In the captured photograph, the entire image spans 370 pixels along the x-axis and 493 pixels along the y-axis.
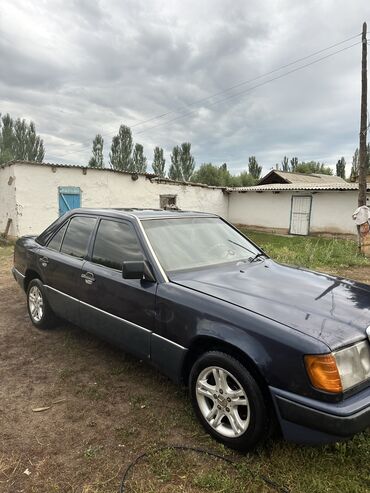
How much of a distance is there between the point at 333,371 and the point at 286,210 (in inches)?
784

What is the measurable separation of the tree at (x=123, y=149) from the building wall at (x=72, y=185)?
842 inches

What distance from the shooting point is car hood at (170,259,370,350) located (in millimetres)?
2182

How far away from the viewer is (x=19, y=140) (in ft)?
124

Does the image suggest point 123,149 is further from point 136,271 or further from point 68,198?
point 136,271

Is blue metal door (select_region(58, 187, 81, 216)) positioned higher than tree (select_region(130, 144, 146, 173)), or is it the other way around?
tree (select_region(130, 144, 146, 173))

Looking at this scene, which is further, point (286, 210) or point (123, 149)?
point (123, 149)

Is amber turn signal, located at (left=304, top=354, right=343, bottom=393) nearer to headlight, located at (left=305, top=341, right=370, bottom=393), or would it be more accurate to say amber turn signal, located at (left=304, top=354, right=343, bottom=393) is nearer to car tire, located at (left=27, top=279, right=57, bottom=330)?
headlight, located at (left=305, top=341, right=370, bottom=393)

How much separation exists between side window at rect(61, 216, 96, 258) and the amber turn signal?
2506 mm

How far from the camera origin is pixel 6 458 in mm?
2342

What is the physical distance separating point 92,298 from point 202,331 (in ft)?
4.64

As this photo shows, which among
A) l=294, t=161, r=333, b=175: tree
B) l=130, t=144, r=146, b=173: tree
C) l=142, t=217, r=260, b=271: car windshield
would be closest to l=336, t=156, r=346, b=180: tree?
l=294, t=161, r=333, b=175: tree

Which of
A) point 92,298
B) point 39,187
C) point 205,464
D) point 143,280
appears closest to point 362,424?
point 205,464

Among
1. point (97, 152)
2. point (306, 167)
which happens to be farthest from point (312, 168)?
point (97, 152)

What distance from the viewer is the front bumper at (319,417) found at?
6.31 ft
